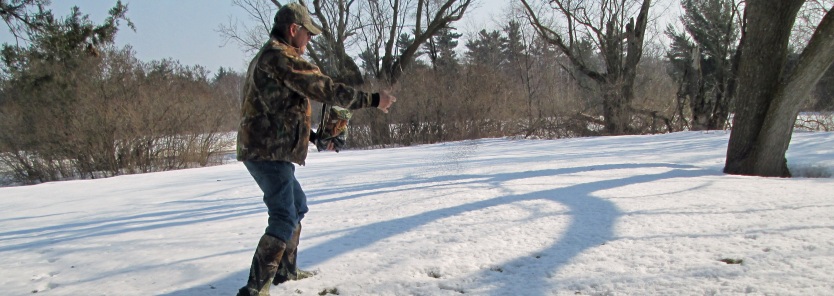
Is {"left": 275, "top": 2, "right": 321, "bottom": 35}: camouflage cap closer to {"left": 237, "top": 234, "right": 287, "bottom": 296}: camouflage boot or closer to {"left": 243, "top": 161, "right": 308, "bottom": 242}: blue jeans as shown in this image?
{"left": 243, "top": 161, "right": 308, "bottom": 242}: blue jeans

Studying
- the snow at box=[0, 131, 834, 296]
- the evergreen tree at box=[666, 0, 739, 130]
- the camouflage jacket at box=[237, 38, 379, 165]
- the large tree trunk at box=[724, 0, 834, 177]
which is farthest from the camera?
the evergreen tree at box=[666, 0, 739, 130]

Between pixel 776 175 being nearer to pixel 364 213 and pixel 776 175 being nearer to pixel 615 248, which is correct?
pixel 615 248

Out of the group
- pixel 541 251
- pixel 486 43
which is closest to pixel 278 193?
pixel 541 251

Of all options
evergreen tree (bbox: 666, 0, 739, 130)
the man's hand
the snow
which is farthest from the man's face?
evergreen tree (bbox: 666, 0, 739, 130)

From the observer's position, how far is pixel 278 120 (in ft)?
7.06

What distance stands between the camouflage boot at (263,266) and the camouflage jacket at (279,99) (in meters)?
0.39

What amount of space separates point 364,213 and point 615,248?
2034 millimetres

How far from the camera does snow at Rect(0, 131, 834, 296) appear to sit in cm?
221

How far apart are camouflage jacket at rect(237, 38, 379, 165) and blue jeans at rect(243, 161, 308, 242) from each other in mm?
51

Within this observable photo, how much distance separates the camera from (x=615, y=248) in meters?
2.59

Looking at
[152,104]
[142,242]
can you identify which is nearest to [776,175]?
[142,242]

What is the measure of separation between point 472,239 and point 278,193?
A: 130cm

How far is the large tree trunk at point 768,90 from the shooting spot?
17.8ft

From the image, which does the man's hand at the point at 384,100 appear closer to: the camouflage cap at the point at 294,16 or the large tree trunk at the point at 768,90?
the camouflage cap at the point at 294,16
